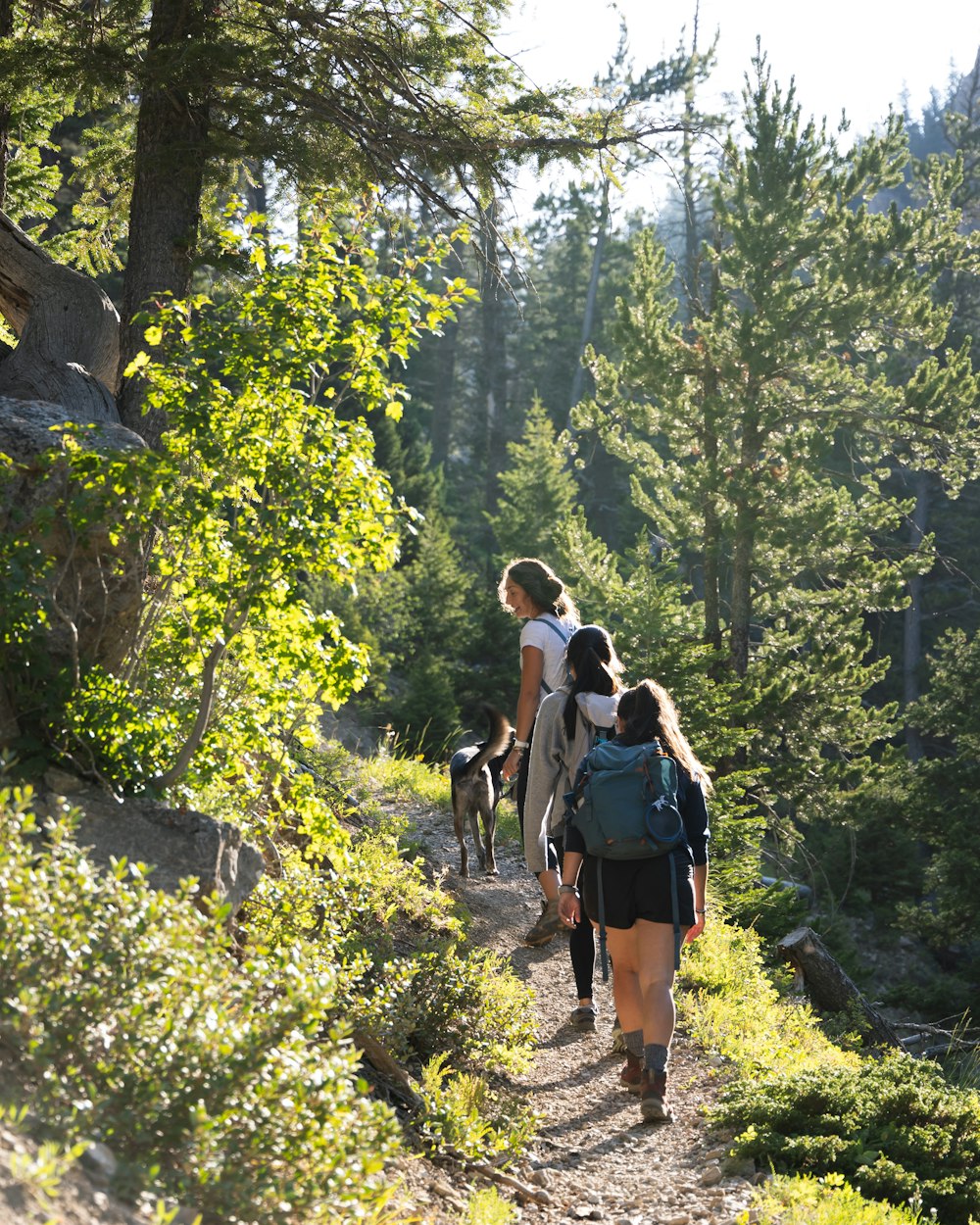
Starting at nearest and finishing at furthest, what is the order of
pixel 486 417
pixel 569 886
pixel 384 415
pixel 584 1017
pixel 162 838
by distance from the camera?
pixel 162 838 → pixel 569 886 → pixel 584 1017 → pixel 384 415 → pixel 486 417

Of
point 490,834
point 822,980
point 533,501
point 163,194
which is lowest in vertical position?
point 822,980

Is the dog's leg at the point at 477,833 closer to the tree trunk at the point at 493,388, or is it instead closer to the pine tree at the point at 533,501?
the pine tree at the point at 533,501

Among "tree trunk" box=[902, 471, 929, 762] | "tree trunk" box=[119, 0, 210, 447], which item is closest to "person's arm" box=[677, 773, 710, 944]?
"tree trunk" box=[119, 0, 210, 447]

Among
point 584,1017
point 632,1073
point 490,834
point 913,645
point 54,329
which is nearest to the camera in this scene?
point 632,1073

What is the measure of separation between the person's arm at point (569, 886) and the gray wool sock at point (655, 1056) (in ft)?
2.02

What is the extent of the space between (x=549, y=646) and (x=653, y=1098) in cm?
236

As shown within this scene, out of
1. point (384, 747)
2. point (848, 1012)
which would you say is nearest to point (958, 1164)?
point (848, 1012)

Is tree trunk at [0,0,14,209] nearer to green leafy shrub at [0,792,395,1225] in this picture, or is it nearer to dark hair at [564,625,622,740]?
dark hair at [564,625,622,740]

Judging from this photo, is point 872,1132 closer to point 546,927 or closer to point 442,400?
point 546,927

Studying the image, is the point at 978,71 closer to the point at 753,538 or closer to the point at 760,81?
the point at 760,81

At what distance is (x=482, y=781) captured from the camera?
8578 millimetres

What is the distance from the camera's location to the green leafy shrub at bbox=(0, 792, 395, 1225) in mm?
2645

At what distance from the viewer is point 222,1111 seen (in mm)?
2768

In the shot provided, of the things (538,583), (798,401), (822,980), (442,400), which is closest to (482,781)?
(538,583)
